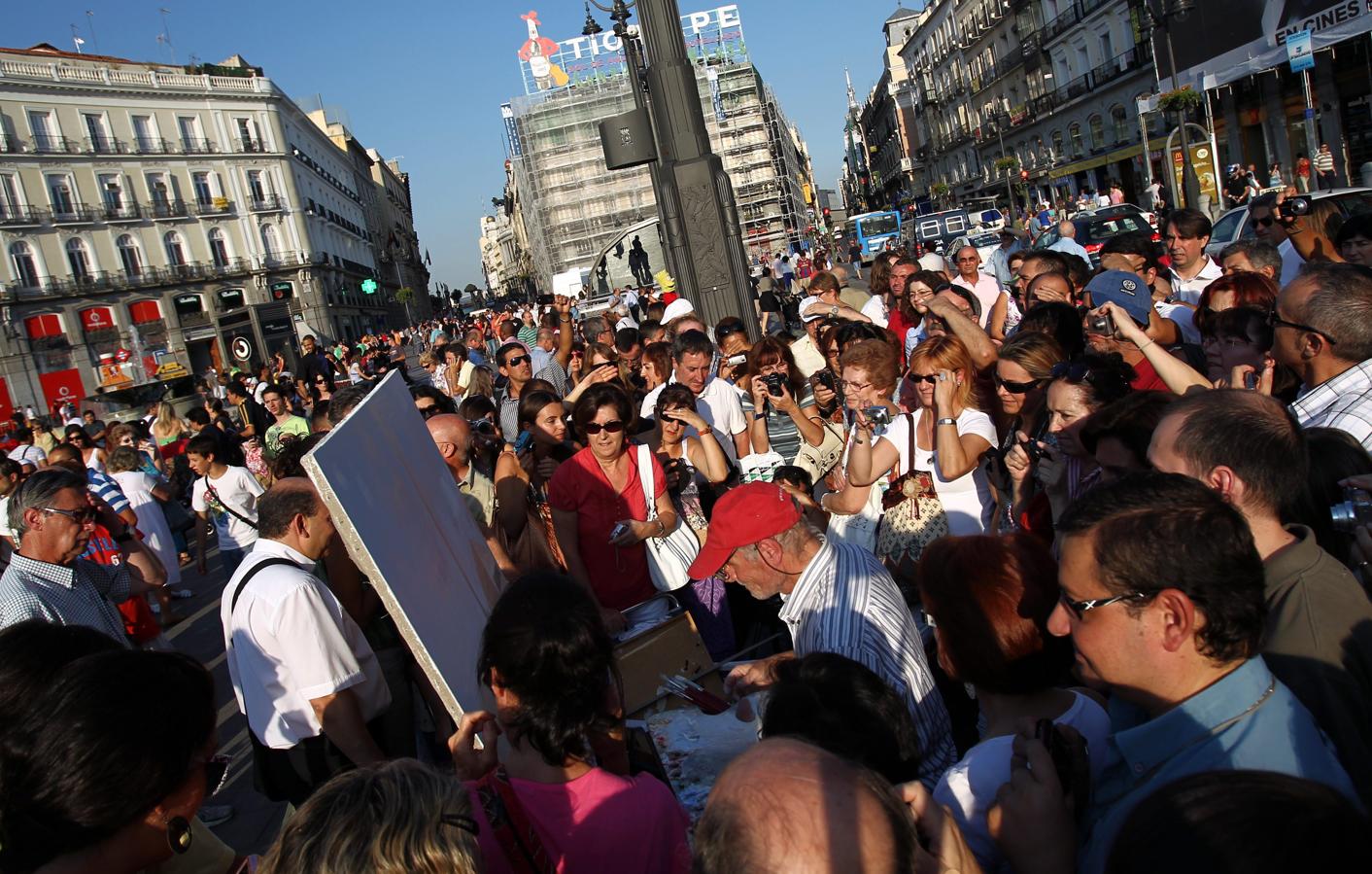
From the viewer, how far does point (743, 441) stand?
5668 mm

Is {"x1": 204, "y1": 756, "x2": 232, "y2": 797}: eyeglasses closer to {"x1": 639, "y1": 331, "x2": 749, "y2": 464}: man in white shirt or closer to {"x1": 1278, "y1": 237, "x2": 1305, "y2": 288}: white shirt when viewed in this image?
{"x1": 639, "y1": 331, "x2": 749, "y2": 464}: man in white shirt

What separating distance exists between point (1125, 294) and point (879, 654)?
2.61m

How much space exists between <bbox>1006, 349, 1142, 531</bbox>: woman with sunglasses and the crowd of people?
13 millimetres

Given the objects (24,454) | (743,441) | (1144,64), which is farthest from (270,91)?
(743,441)

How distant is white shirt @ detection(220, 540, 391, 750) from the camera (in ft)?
9.30

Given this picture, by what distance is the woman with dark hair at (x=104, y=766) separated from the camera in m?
1.86

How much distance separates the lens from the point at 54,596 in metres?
3.75

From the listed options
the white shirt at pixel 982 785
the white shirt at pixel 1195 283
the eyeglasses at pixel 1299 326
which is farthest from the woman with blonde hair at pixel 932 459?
the white shirt at pixel 1195 283

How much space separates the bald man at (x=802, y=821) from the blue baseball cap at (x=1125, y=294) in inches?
134

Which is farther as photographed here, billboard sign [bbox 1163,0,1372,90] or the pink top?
billboard sign [bbox 1163,0,1372,90]

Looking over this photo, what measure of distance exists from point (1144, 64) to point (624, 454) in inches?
1679

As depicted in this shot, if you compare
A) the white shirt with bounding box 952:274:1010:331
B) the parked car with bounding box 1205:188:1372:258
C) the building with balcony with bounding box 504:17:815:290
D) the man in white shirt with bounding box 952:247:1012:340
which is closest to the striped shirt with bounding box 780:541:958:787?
the man in white shirt with bounding box 952:247:1012:340

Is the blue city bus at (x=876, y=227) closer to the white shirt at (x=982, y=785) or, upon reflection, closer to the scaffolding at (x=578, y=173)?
the scaffolding at (x=578, y=173)

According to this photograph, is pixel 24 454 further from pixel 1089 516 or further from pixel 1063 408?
pixel 1089 516
